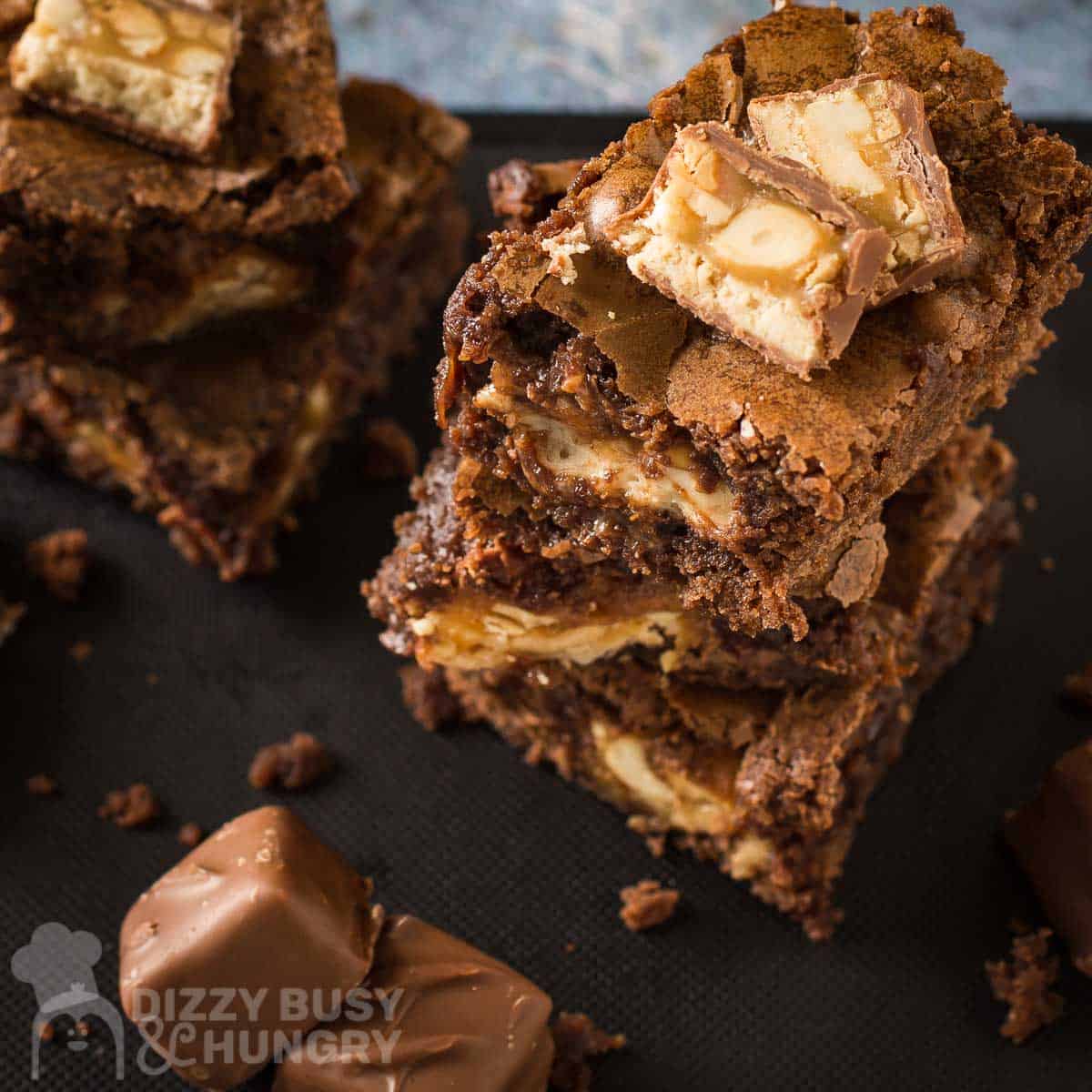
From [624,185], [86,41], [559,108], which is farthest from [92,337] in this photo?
[559,108]

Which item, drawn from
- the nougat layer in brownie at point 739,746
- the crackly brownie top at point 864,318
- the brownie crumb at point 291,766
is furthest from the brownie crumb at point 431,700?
the crackly brownie top at point 864,318

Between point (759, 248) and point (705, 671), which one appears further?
point (705, 671)

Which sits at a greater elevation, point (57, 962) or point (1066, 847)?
point (1066, 847)

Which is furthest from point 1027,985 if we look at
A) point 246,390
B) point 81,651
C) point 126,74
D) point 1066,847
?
point 126,74

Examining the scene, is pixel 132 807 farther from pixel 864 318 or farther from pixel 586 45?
pixel 586 45

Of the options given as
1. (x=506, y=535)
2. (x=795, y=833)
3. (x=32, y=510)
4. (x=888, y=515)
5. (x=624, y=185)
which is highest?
(x=624, y=185)

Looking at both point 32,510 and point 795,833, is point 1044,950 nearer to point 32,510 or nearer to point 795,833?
point 795,833
